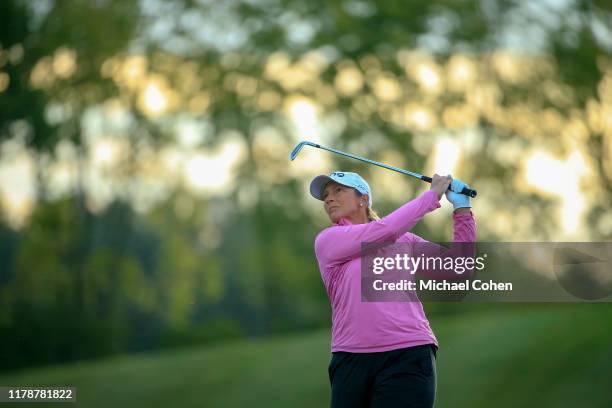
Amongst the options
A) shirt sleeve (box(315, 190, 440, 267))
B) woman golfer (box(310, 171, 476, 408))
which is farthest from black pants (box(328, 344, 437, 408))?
shirt sleeve (box(315, 190, 440, 267))

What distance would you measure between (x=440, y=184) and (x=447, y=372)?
11293mm

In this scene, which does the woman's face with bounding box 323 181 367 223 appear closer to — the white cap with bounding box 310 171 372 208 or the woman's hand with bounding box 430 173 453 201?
the white cap with bounding box 310 171 372 208

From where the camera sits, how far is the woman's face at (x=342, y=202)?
467 cm

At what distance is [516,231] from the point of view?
74.5ft

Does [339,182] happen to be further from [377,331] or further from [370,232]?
[377,331]

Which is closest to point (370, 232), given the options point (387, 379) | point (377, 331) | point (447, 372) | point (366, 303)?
point (366, 303)

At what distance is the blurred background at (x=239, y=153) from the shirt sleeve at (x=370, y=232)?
43.0 feet

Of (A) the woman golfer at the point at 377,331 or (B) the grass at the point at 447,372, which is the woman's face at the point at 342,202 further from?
(B) the grass at the point at 447,372

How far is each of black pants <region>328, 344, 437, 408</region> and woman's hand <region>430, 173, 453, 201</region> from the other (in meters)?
0.69

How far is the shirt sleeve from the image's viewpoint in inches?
167

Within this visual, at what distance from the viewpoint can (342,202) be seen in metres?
4.67

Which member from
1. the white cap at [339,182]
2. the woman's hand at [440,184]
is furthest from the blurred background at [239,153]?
the woman's hand at [440,184]

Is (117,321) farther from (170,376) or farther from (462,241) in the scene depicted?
(462,241)

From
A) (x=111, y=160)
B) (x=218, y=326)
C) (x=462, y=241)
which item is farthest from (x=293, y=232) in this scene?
(x=462, y=241)
